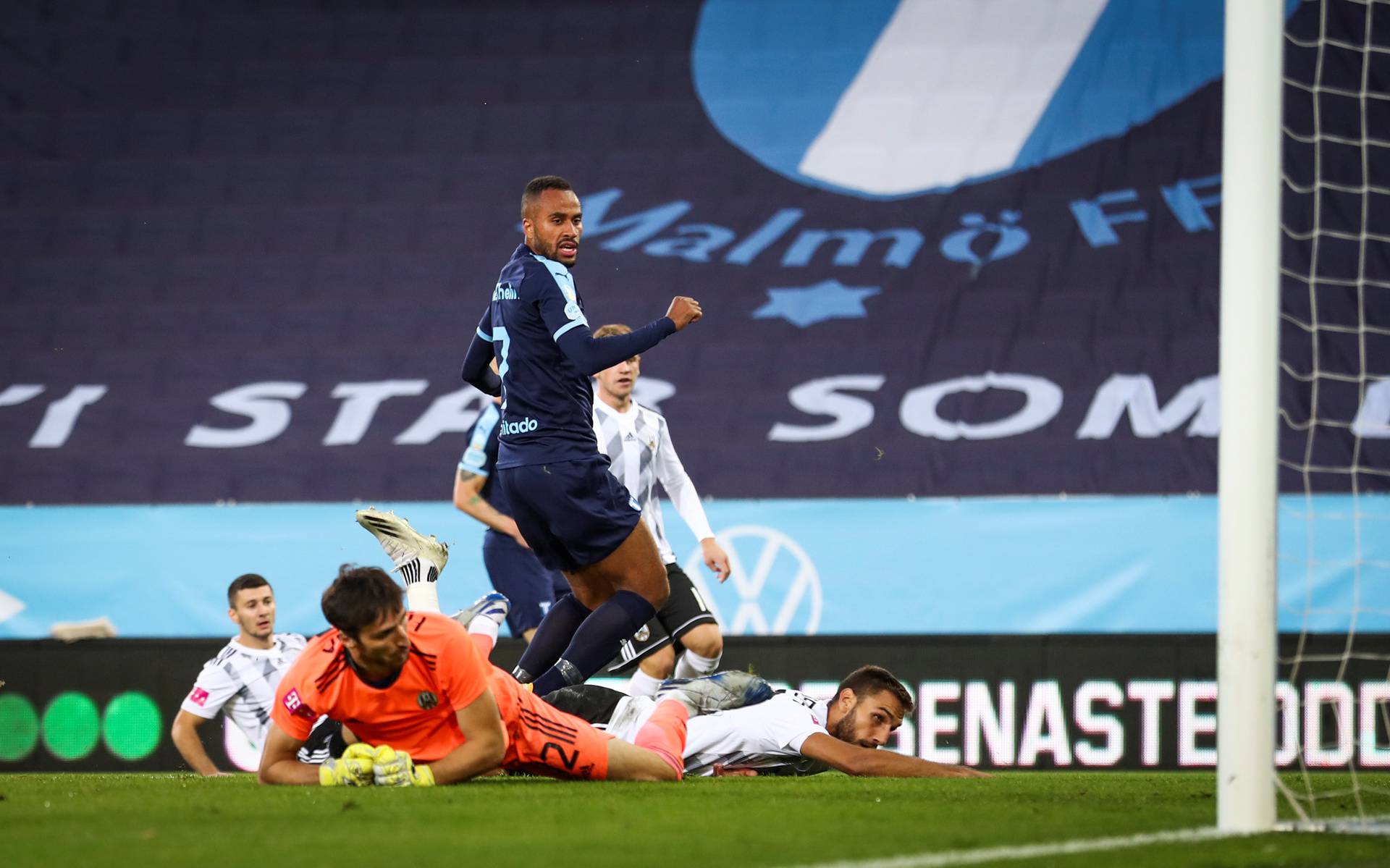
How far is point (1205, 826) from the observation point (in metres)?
3.90

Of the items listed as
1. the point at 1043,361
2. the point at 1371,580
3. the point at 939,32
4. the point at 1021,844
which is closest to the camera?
the point at 1021,844

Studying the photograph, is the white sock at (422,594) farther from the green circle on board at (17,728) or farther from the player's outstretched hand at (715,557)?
the green circle on board at (17,728)

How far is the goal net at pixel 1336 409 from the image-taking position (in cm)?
741

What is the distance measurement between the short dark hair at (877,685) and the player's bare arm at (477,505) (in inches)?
94.9

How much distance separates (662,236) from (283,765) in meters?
6.41

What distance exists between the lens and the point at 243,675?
7289 millimetres

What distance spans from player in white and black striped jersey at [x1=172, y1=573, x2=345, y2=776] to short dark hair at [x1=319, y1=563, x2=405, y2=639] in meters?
3.25

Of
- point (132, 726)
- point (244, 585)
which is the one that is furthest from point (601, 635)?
point (132, 726)

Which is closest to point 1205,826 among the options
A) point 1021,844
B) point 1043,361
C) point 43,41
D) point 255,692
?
point 1021,844

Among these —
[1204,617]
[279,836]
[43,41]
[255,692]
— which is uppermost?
[43,41]

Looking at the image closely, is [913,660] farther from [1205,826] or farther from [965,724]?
[1205,826]

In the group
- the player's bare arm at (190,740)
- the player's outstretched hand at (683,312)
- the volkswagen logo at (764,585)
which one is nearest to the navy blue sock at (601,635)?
the player's outstretched hand at (683,312)

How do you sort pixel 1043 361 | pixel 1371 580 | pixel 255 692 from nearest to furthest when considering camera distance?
pixel 255 692
pixel 1371 580
pixel 1043 361

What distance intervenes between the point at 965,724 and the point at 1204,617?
1867 millimetres
